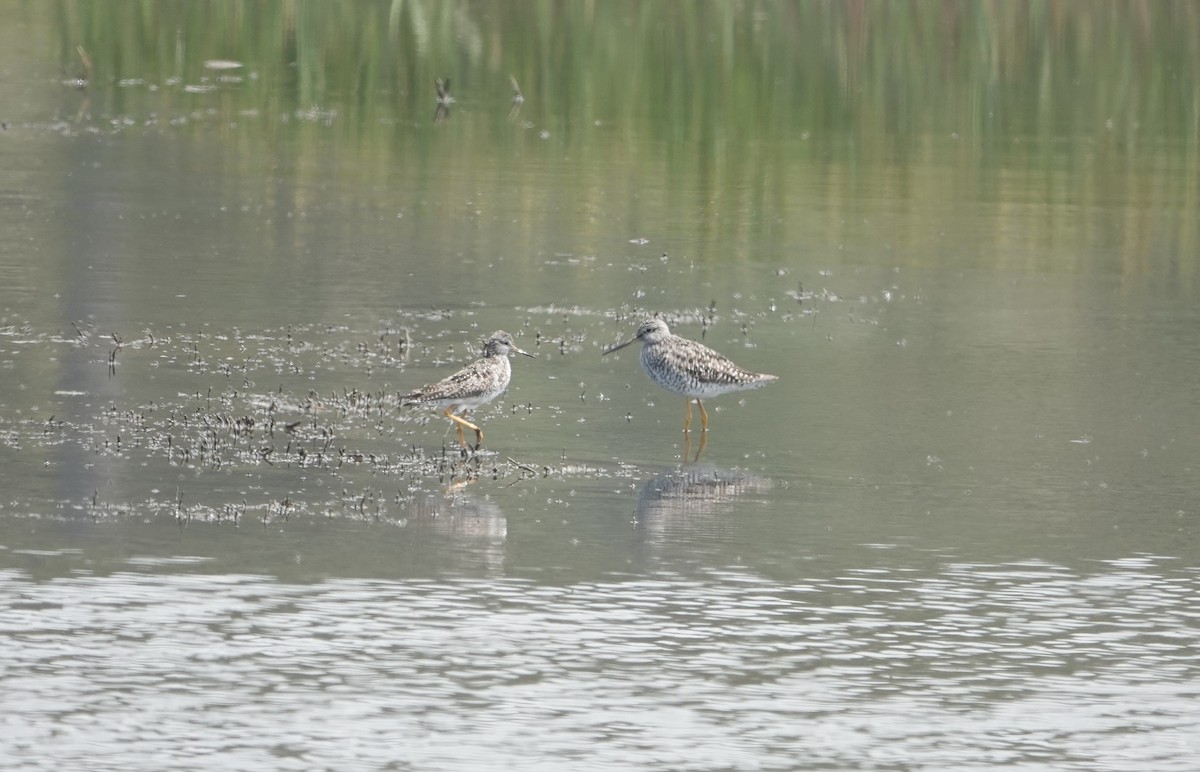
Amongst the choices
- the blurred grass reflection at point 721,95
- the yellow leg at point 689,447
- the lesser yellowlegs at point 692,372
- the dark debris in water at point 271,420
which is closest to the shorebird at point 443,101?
the blurred grass reflection at point 721,95

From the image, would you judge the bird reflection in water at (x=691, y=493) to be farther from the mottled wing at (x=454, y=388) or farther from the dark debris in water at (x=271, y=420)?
the mottled wing at (x=454, y=388)

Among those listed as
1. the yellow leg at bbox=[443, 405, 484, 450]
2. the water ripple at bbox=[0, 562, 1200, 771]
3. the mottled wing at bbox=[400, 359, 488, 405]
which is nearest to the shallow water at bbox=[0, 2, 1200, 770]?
the water ripple at bbox=[0, 562, 1200, 771]

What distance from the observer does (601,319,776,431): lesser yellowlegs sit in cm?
1423

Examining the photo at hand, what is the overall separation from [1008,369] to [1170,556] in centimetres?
483

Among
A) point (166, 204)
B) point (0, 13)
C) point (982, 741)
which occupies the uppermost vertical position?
point (0, 13)

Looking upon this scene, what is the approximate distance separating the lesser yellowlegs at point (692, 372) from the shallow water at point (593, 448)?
28 cm

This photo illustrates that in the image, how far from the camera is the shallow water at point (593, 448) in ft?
29.0

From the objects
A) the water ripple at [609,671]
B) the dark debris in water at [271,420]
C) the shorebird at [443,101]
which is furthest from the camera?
the shorebird at [443,101]

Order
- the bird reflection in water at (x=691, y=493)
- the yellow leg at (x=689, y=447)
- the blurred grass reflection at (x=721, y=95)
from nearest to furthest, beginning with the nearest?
the bird reflection in water at (x=691, y=493) → the yellow leg at (x=689, y=447) → the blurred grass reflection at (x=721, y=95)

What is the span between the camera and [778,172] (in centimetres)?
2592

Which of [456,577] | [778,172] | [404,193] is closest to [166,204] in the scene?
[404,193]

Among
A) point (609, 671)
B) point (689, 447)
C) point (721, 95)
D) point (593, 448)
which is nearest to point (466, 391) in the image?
point (593, 448)

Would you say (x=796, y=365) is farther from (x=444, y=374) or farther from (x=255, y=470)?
(x=255, y=470)

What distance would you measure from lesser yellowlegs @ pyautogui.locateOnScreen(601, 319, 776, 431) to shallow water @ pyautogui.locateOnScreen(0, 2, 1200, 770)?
275mm
